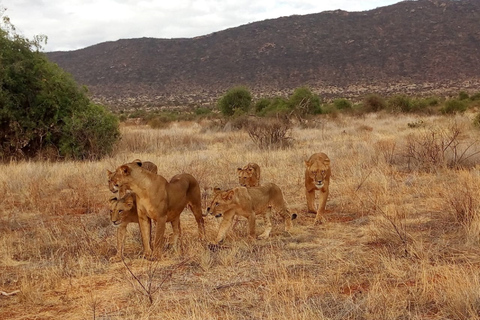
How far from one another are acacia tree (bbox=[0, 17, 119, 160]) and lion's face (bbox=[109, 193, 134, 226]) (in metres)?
10.7

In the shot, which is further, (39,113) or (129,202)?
(39,113)

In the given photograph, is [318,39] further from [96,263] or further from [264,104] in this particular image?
[96,263]

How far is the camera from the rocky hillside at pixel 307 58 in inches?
2958

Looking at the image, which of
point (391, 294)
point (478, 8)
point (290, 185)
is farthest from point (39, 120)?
point (478, 8)

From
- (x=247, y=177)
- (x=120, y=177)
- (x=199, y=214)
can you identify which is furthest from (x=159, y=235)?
(x=247, y=177)

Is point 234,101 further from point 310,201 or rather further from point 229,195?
point 229,195

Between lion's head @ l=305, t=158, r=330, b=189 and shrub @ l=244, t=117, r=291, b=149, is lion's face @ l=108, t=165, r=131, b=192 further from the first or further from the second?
shrub @ l=244, t=117, r=291, b=149

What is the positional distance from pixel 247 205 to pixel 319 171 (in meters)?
1.86

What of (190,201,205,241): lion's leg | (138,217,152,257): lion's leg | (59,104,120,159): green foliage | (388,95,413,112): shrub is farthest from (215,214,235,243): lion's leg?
(388,95,413,112): shrub

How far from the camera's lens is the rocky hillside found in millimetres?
75125

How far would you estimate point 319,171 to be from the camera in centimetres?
858

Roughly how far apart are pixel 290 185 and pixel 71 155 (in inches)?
372

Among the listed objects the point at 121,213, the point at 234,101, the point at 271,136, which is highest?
the point at 121,213

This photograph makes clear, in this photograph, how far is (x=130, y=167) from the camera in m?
6.62
